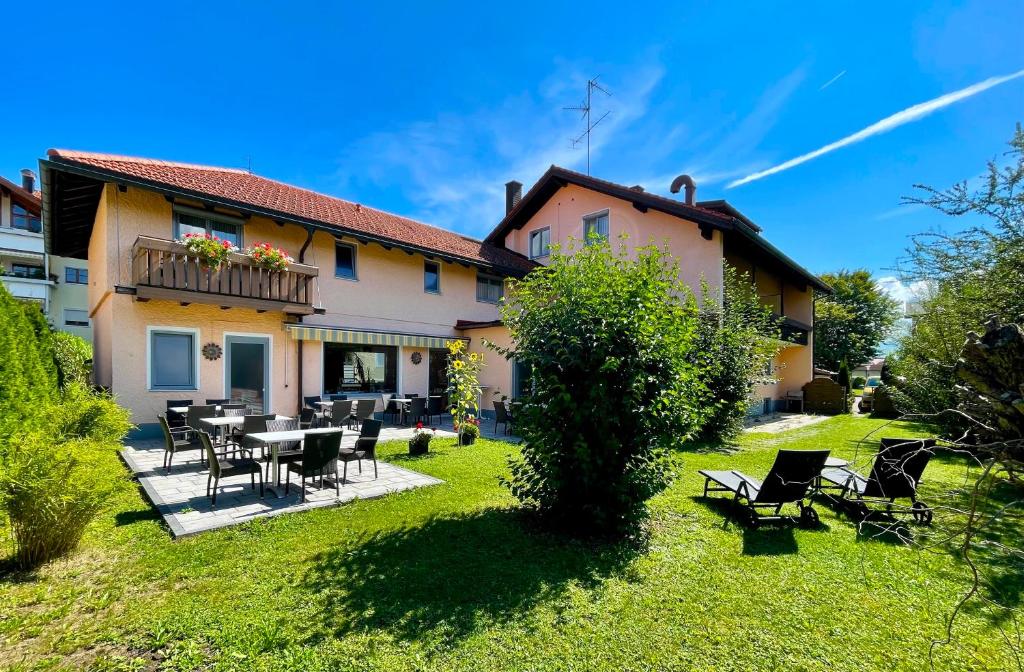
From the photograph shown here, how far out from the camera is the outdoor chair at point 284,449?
8.34 metres

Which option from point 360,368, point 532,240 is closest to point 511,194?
point 532,240

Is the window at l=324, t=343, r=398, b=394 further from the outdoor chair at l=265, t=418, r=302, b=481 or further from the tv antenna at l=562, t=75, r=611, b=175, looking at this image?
the tv antenna at l=562, t=75, r=611, b=175

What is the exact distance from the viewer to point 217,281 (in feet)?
44.8

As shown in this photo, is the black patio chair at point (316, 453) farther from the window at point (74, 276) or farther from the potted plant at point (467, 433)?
the window at point (74, 276)

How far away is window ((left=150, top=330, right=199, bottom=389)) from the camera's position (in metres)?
13.5

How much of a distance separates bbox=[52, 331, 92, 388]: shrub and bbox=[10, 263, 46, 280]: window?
23.0 meters

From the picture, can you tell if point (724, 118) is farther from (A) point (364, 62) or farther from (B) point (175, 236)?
(B) point (175, 236)

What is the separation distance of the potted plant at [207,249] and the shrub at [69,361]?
623cm

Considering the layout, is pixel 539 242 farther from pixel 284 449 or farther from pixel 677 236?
pixel 284 449

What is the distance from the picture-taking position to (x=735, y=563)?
5570 mm

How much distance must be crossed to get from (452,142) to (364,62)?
4095 mm

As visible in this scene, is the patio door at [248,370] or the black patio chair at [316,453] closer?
the black patio chair at [316,453]

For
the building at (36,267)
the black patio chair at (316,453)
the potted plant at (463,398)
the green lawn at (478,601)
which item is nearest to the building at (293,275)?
the potted plant at (463,398)

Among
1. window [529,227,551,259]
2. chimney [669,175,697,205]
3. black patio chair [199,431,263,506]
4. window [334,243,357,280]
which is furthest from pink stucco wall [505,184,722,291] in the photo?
black patio chair [199,431,263,506]
